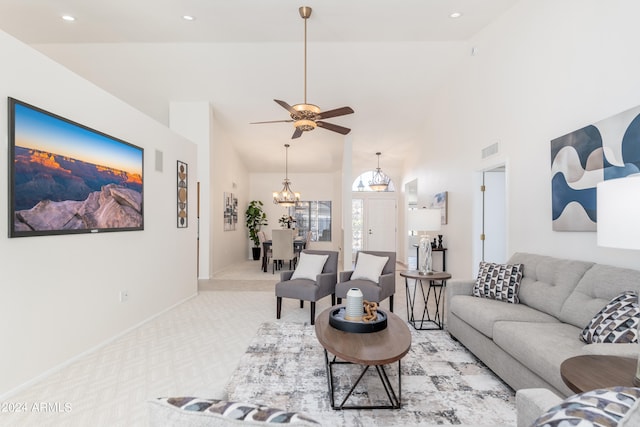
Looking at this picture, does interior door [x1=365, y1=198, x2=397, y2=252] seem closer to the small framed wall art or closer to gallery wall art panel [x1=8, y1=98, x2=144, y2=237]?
the small framed wall art

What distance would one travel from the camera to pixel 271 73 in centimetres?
595

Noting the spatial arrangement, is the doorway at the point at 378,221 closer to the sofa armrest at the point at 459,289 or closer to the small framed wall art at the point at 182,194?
the small framed wall art at the point at 182,194

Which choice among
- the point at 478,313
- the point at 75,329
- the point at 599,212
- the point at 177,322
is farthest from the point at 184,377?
the point at 599,212

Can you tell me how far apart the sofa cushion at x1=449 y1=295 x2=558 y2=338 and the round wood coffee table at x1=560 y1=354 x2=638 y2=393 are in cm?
97

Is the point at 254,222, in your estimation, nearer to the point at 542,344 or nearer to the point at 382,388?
the point at 382,388

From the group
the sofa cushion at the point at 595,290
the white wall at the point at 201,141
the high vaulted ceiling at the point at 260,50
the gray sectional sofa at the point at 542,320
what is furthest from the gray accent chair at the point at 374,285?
the white wall at the point at 201,141

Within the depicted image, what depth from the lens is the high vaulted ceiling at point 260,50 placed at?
442 centimetres

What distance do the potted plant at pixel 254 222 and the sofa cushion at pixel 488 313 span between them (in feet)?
24.9

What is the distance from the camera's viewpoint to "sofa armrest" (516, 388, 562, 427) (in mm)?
1075

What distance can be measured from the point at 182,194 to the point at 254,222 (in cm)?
552

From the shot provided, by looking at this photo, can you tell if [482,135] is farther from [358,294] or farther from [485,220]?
[358,294]

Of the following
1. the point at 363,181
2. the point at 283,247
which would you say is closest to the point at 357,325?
the point at 283,247

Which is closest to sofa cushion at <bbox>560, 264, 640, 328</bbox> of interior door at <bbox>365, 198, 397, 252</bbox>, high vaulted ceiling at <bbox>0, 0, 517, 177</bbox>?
high vaulted ceiling at <bbox>0, 0, 517, 177</bbox>

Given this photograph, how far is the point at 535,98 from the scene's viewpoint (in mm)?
3504
